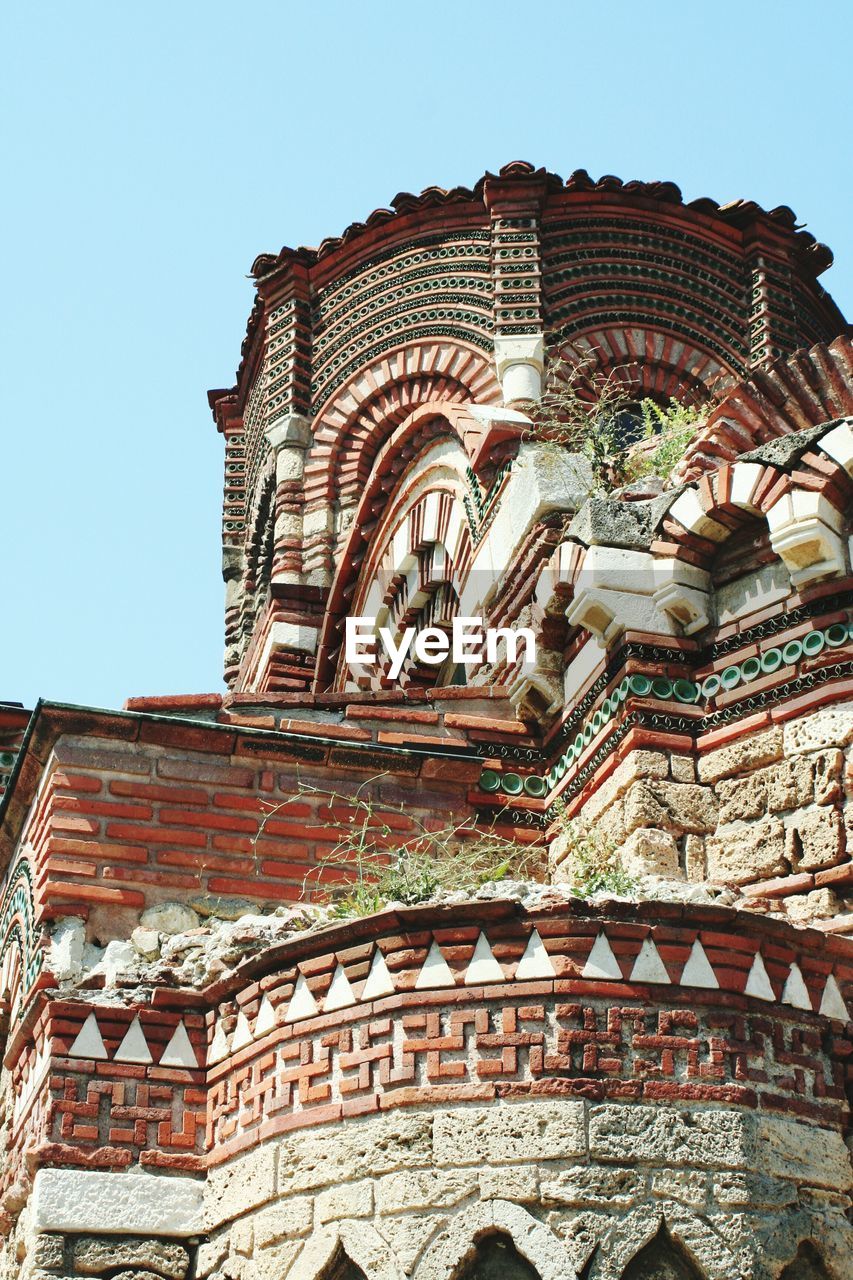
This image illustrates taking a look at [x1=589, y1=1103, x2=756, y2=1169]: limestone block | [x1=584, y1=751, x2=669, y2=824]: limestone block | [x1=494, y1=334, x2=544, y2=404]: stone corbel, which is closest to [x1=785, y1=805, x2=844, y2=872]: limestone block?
[x1=584, y1=751, x2=669, y2=824]: limestone block

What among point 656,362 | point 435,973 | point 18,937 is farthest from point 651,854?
point 656,362

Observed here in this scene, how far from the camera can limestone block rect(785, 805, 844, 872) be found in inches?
206

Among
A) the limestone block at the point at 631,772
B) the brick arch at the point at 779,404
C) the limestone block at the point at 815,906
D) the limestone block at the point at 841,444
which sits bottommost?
the limestone block at the point at 815,906

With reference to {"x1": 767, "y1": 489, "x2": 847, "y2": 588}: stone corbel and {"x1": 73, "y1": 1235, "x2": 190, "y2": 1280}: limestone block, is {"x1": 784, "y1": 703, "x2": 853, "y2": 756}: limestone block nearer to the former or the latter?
{"x1": 767, "y1": 489, "x2": 847, "y2": 588}: stone corbel

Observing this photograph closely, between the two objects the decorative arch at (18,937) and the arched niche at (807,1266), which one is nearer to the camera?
the arched niche at (807,1266)

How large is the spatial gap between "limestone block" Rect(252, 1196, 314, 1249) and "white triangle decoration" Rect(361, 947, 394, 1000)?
20.5 inches

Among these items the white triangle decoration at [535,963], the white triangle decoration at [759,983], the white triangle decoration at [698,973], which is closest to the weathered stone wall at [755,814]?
the white triangle decoration at [759,983]

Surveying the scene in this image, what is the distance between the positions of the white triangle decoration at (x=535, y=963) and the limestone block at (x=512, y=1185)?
1.53 ft

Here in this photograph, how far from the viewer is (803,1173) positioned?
436 cm

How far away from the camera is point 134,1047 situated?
520 cm

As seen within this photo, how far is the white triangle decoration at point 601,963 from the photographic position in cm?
446

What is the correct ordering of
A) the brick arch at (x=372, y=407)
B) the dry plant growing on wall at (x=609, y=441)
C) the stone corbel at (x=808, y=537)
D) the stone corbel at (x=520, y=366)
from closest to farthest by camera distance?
the stone corbel at (x=808, y=537) → the dry plant growing on wall at (x=609, y=441) → the stone corbel at (x=520, y=366) → the brick arch at (x=372, y=407)

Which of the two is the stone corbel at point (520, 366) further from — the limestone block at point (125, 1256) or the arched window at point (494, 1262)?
the arched window at point (494, 1262)

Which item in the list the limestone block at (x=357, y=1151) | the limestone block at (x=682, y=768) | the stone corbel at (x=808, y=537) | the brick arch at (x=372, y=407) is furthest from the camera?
the brick arch at (x=372, y=407)
